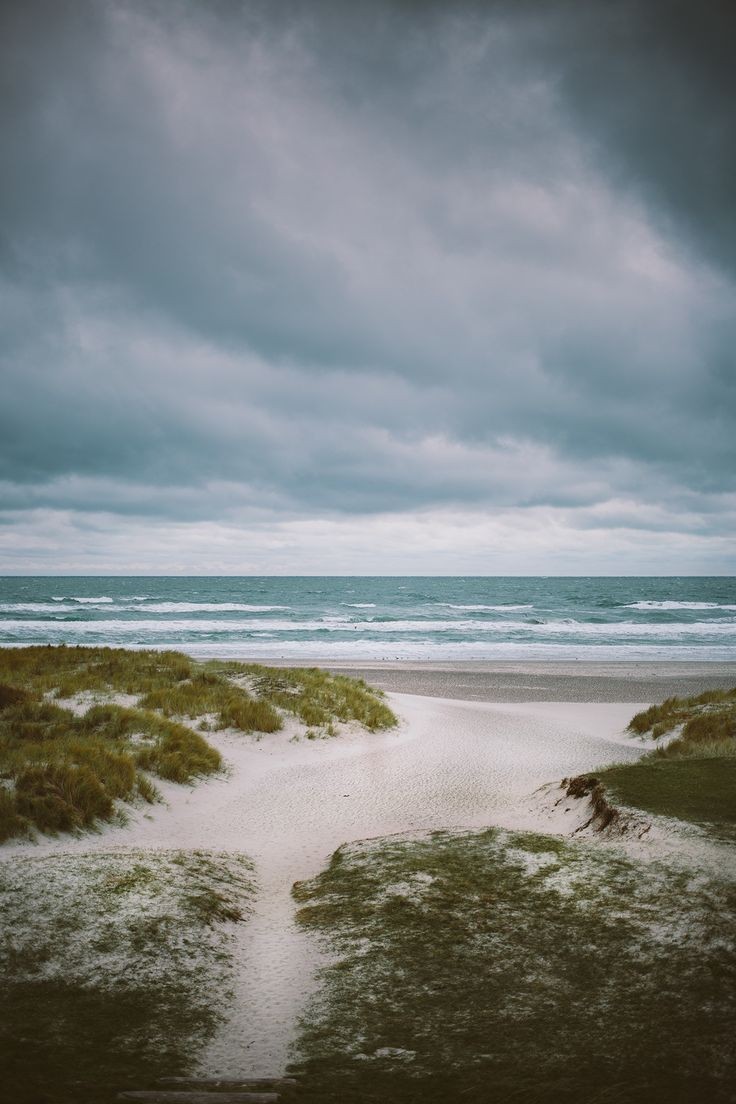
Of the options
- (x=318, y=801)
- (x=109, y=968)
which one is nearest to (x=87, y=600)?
(x=318, y=801)

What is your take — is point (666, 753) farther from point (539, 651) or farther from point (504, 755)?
point (539, 651)

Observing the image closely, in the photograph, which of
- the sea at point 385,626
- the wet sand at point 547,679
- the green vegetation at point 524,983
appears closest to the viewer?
the green vegetation at point 524,983

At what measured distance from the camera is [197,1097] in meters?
2.99

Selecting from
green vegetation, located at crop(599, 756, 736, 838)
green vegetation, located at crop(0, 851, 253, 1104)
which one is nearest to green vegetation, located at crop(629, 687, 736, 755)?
green vegetation, located at crop(599, 756, 736, 838)

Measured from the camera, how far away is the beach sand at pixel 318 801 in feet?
14.4

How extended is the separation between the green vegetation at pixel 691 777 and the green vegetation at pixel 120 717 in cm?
635

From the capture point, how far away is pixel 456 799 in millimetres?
10492

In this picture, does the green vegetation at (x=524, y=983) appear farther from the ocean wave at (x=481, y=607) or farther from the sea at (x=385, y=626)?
the ocean wave at (x=481, y=607)

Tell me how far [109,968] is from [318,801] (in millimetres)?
5887

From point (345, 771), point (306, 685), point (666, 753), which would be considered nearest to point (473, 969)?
point (345, 771)

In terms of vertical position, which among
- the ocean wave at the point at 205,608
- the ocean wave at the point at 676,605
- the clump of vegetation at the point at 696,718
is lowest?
the ocean wave at the point at 205,608

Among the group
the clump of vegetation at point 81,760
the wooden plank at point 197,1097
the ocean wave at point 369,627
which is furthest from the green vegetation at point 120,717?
the ocean wave at point 369,627

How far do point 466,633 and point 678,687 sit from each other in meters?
25.4

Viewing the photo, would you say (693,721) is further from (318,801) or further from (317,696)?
(318,801)
